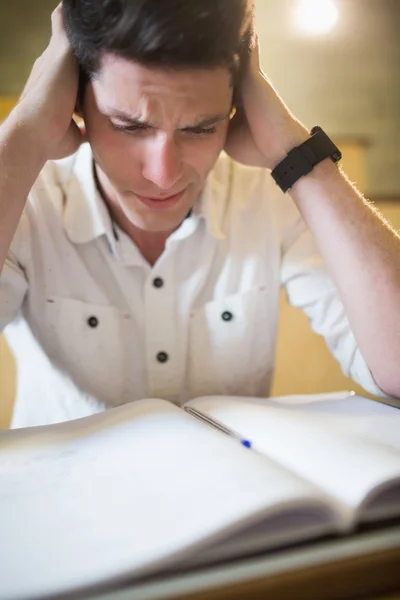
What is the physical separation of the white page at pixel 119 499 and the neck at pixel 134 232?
44 centimetres

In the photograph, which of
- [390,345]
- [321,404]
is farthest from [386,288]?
[321,404]

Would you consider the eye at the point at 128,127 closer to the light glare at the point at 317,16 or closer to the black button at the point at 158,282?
the black button at the point at 158,282

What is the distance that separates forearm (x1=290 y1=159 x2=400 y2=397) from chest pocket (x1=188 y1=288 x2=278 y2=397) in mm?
199

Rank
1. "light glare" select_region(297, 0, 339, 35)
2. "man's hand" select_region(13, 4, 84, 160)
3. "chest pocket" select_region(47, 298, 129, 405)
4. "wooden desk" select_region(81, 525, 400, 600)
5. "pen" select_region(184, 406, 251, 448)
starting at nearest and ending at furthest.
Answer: "wooden desk" select_region(81, 525, 400, 600) → "pen" select_region(184, 406, 251, 448) → "man's hand" select_region(13, 4, 84, 160) → "chest pocket" select_region(47, 298, 129, 405) → "light glare" select_region(297, 0, 339, 35)

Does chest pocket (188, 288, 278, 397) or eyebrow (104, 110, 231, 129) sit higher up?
eyebrow (104, 110, 231, 129)

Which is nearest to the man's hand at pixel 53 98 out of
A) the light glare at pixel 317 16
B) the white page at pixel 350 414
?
the white page at pixel 350 414

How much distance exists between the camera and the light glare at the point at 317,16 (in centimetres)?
179

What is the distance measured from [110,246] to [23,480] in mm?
503

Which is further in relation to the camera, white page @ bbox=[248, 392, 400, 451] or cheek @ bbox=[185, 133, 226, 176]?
cheek @ bbox=[185, 133, 226, 176]

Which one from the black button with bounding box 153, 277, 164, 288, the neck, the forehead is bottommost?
the black button with bounding box 153, 277, 164, 288

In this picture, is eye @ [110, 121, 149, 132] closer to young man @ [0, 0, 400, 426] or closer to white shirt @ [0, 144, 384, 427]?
young man @ [0, 0, 400, 426]

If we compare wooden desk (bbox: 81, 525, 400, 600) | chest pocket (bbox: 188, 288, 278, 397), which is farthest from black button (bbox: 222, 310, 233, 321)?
wooden desk (bbox: 81, 525, 400, 600)

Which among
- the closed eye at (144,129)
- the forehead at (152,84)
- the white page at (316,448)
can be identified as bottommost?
the white page at (316,448)

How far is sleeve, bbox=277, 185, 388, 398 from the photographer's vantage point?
823 millimetres
